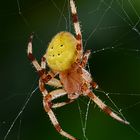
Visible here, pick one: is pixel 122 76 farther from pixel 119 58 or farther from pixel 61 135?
pixel 61 135

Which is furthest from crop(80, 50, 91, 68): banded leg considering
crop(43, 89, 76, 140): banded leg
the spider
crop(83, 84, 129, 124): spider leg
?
crop(43, 89, 76, 140): banded leg

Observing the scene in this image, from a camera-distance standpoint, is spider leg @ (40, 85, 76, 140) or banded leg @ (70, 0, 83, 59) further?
spider leg @ (40, 85, 76, 140)

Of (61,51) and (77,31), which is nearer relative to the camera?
(61,51)

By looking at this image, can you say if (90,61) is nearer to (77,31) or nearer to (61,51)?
(77,31)

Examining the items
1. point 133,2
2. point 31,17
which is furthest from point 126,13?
point 31,17

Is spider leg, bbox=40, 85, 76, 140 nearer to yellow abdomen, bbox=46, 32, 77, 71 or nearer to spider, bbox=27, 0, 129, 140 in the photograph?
spider, bbox=27, 0, 129, 140

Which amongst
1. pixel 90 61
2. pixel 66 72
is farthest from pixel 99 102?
pixel 90 61
